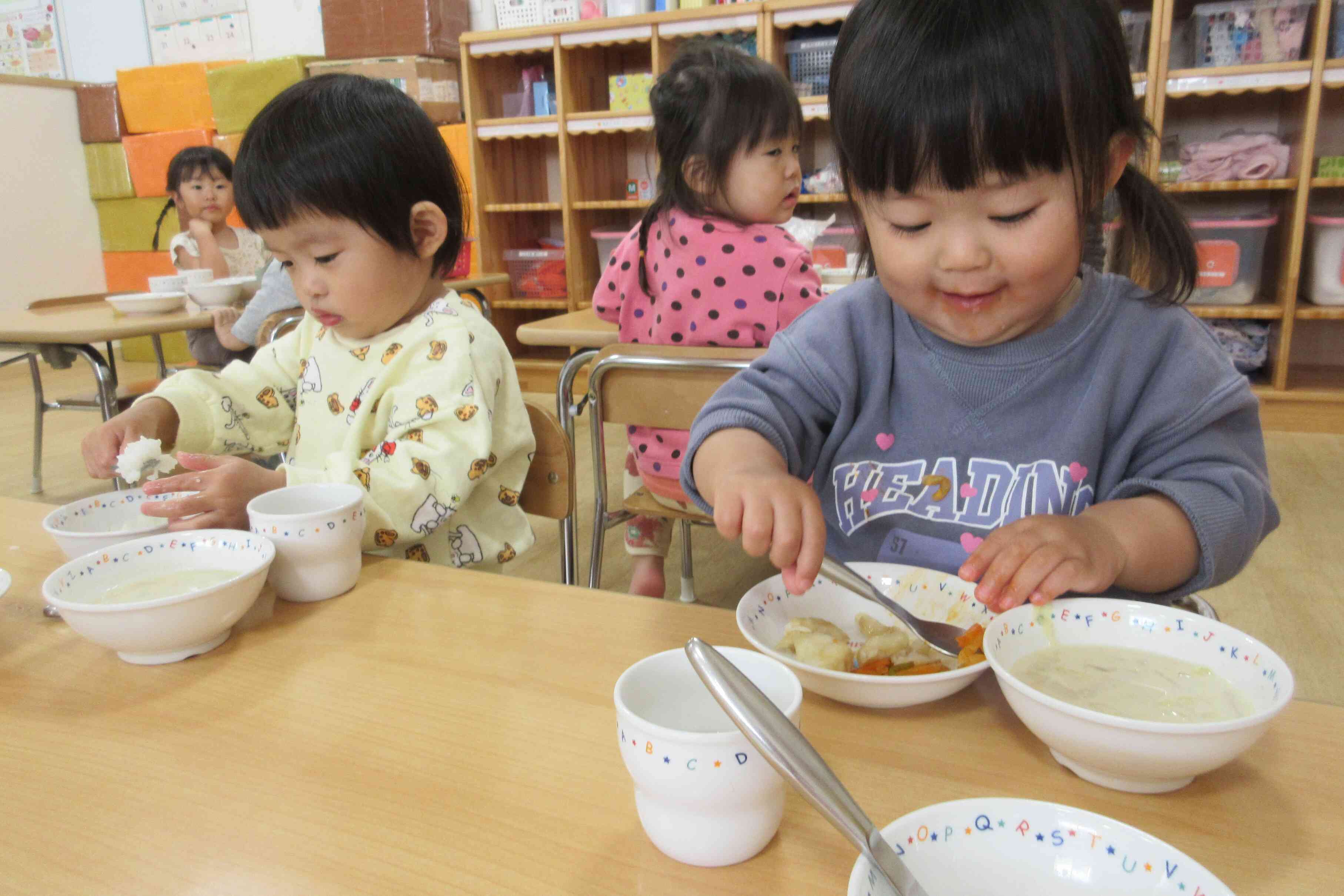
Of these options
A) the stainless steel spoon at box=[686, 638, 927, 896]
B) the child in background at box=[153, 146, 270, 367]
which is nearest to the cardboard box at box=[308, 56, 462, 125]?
the child in background at box=[153, 146, 270, 367]

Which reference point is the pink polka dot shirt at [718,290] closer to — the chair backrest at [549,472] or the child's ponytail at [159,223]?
the chair backrest at [549,472]

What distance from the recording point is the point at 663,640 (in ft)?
2.13

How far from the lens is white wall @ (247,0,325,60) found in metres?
4.89

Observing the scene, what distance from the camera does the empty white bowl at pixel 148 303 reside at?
8.32ft

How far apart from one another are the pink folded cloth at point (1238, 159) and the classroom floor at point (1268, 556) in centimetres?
90

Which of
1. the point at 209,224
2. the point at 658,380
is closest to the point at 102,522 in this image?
the point at 658,380

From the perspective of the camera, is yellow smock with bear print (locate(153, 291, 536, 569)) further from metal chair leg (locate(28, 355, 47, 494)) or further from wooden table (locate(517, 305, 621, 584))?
metal chair leg (locate(28, 355, 47, 494))

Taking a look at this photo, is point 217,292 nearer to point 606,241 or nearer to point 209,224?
point 209,224

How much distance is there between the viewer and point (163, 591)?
28.6 inches

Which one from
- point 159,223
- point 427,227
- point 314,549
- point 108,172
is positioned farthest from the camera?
point 108,172

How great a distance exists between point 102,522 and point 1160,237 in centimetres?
104

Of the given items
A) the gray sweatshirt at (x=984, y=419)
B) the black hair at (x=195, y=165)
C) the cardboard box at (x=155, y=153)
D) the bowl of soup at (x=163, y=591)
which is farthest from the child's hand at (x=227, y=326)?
the cardboard box at (x=155, y=153)

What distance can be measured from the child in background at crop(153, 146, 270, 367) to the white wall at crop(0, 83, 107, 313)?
2.33 m

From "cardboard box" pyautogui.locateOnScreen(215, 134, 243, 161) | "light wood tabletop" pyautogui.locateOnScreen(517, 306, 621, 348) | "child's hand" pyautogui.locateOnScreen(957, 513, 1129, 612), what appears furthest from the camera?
"cardboard box" pyautogui.locateOnScreen(215, 134, 243, 161)
